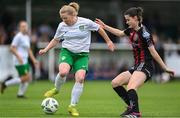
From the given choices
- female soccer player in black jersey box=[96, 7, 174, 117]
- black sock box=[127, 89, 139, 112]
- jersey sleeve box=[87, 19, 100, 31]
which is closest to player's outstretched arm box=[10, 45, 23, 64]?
jersey sleeve box=[87, 19, 100, 31]

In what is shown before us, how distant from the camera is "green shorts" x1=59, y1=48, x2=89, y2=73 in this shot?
15.0 m

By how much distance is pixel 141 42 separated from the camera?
13.7 metres

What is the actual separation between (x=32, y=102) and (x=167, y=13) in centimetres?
2150

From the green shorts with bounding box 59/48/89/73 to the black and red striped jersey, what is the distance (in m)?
1.52

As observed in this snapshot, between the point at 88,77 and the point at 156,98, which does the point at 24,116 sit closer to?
the point at 156,98

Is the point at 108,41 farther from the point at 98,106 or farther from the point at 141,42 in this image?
the point at 98,106

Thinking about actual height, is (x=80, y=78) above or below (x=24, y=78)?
above

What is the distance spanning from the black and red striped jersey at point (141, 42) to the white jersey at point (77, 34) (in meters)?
1.40

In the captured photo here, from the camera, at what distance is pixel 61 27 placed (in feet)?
49.3

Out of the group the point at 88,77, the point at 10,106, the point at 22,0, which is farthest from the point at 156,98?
the point at 22,0

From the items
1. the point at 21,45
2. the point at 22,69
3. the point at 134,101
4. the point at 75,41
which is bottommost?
the point at 22,69

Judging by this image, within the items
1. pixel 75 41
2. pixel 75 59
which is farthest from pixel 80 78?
pixel 75 41

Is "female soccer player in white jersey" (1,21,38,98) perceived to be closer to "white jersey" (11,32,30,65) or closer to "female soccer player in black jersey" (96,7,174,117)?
"white jersey" (11,32,30,65)

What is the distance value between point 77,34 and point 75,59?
56 cm
